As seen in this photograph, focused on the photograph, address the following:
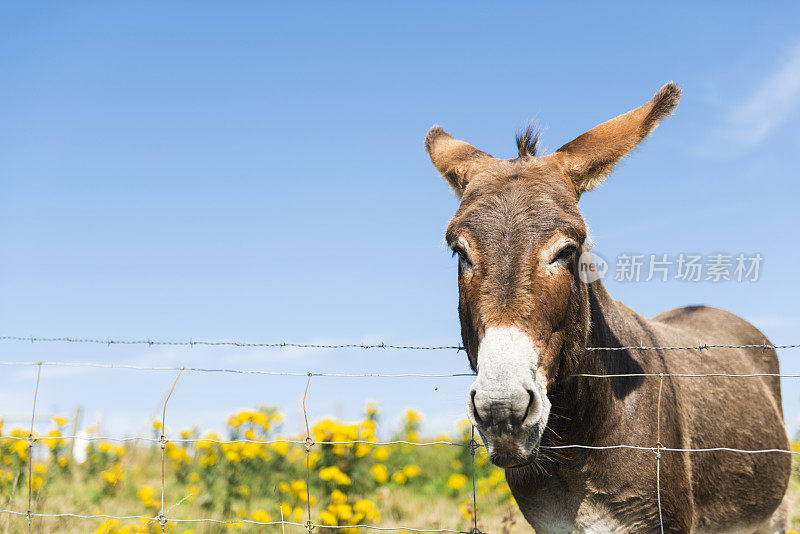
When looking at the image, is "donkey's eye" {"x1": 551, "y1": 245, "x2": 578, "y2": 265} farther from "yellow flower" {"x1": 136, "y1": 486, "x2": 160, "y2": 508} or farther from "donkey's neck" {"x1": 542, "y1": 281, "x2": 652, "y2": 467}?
"yellow flower" {"x1": 136, "y1": 486, "x2": 160, "y2": 508}

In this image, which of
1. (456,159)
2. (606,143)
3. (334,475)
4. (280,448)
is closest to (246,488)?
(280,448)

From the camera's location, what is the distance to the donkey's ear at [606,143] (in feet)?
10.6

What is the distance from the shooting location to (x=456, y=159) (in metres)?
3.80

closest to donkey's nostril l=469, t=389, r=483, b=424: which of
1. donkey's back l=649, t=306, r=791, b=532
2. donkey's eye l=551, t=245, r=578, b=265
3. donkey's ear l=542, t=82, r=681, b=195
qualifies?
donkey's eye l=551, t=245, r=578, b=265

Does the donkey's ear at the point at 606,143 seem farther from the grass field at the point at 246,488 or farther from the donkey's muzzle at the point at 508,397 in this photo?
the grass field at the point at 246,488

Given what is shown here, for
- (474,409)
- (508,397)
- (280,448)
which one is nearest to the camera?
(508,397)

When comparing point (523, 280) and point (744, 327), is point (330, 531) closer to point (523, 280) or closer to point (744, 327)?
point (523, 280)

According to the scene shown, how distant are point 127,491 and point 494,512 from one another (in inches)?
156

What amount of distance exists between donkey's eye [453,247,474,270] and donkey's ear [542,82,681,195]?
0.82 metres

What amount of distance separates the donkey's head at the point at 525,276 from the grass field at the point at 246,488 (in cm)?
195

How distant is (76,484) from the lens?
6.77m

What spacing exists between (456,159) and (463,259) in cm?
113

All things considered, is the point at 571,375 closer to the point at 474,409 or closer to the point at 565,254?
the point at 565,254

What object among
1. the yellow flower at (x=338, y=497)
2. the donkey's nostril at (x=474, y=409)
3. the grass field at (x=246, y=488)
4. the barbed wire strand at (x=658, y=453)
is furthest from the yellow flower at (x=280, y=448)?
the donkey's nostril at (x=474, y=409)
